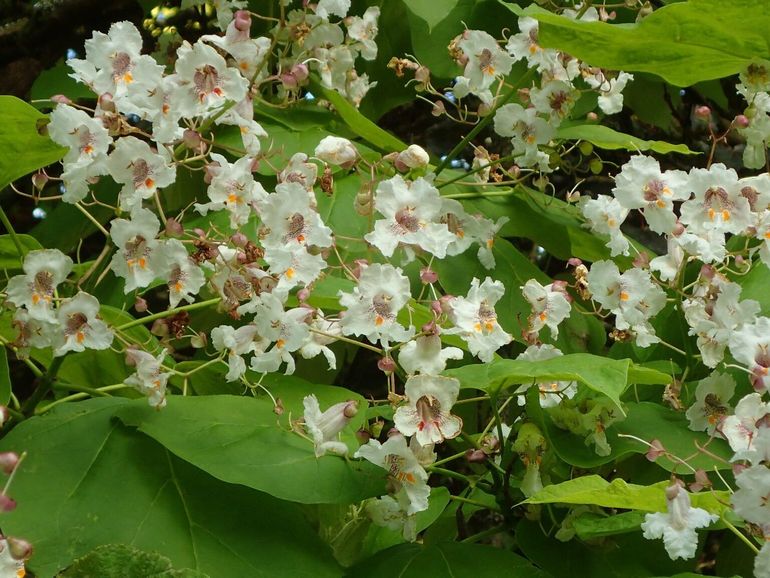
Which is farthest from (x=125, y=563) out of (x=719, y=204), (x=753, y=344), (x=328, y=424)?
(x=719, y=204)

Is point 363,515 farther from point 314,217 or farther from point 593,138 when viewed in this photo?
point 593,138

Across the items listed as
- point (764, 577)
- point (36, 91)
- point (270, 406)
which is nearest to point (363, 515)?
point (270, 406)

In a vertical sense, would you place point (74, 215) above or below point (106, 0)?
below

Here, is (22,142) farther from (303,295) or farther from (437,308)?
(437,308)

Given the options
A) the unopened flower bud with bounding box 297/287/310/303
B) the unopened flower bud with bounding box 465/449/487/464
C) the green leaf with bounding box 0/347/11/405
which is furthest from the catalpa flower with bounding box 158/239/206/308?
the unopened flower bud with bounding box 465/449/487/464

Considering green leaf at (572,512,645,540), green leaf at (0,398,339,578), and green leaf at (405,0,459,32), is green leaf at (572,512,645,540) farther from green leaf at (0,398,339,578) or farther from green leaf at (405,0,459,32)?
green leaf at (405,0,459,32)

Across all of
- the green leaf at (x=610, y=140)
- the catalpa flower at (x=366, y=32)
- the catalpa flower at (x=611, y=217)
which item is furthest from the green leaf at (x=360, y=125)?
the catalpa flower at (x=611, y=217)
